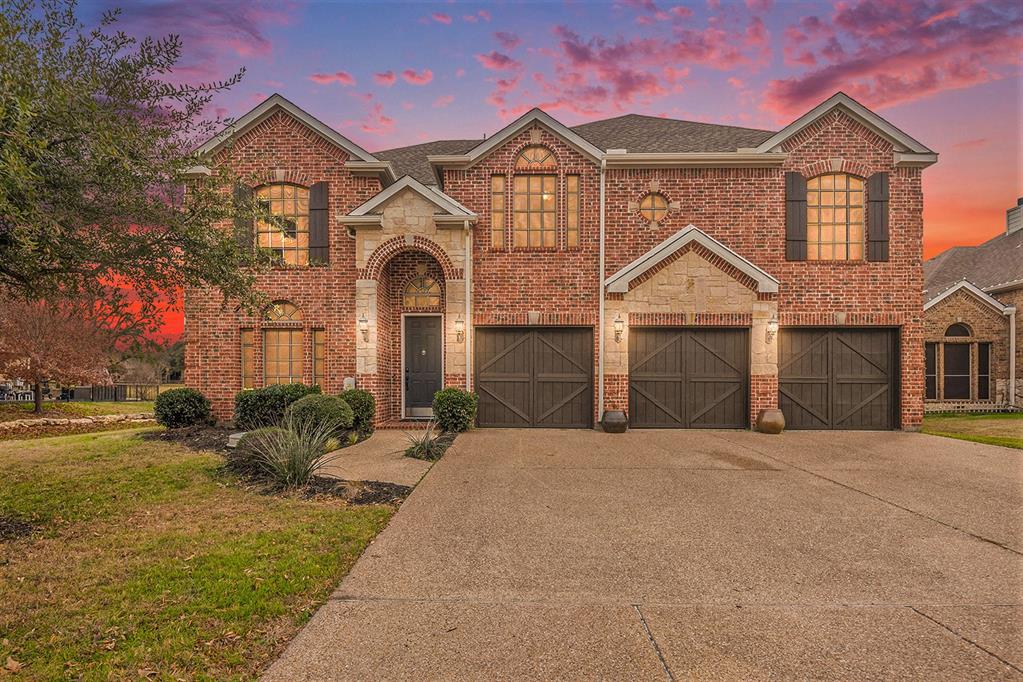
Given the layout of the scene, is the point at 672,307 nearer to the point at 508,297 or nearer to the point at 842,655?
the point at 508,297

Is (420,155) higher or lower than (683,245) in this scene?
higher

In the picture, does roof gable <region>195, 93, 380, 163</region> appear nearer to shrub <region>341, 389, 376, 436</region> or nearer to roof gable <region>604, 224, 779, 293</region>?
shrub <region>341, 389, 376, 436</region>

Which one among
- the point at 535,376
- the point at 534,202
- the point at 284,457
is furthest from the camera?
the point at 534,202

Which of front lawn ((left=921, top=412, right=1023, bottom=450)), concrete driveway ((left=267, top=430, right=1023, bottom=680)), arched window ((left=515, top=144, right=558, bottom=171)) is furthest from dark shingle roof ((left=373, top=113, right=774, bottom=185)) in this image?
concrete driveway ((left=267, top=430, right=1023, bottom=680))

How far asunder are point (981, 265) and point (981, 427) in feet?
41.6

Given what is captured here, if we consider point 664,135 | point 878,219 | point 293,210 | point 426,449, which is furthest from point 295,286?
point 878,219

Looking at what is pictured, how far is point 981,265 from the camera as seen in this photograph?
21.6m

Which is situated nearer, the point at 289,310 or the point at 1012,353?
the point at 289,310

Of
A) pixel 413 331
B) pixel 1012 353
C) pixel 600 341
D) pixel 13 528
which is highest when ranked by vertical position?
pixel 413 331

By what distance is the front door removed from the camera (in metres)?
12.9

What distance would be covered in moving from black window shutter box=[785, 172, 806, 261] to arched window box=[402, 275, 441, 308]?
8.88m

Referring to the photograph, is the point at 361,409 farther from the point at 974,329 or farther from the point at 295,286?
the point at 974,329

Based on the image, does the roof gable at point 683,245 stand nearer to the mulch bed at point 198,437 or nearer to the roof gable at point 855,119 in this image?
the roof gable at point 855,119

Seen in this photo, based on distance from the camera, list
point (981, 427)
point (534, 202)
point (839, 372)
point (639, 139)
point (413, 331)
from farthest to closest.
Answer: point (639, 139), point (981, 427), point (413, 331), point (534, 202), point (839, 372)
